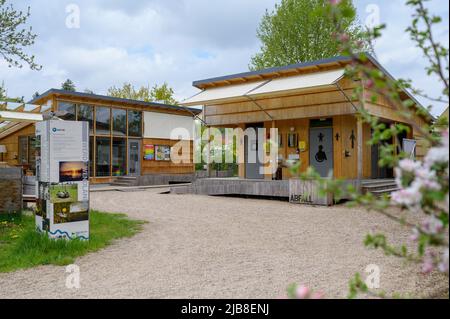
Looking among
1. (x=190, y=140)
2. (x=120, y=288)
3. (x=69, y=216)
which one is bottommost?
(x=120, y=288)

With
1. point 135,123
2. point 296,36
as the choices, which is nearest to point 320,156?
point 135,123

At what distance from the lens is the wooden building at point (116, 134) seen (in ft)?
64.0

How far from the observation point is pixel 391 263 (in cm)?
531

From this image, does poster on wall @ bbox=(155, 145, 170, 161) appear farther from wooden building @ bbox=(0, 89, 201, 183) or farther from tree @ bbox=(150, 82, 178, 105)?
tree @ bbox=(150, 82, 178, 105)

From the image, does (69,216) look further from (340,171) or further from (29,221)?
(340,171)

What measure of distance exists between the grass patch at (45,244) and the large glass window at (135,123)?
44.0 ft

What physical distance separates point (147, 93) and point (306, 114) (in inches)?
907

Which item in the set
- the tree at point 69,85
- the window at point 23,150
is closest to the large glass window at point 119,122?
the window at point 23,150

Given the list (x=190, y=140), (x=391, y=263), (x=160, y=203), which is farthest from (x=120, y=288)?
(x=190, y=140)

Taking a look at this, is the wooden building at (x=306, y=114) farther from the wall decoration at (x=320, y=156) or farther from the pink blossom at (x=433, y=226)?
the pink blossom at (x=433, y=226)

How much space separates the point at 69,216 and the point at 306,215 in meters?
5.71

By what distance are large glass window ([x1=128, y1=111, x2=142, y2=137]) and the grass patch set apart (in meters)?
13.4

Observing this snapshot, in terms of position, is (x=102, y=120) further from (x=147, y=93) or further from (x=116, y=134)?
(x=147, y=93)

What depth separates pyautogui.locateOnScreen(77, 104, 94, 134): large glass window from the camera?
19500 mm
